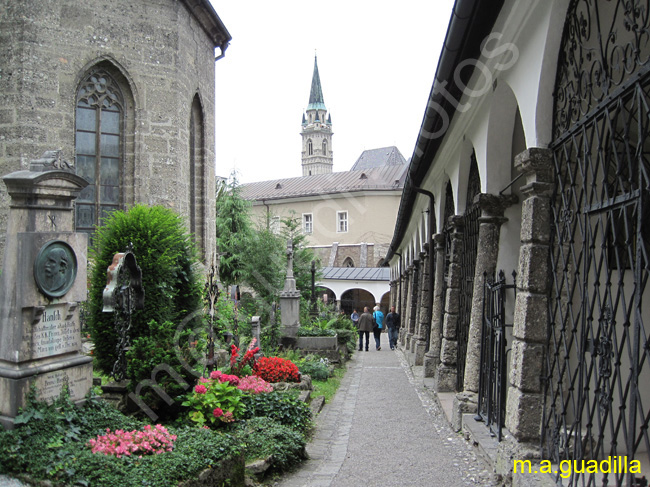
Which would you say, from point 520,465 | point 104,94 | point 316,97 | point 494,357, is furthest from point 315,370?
point 316,97

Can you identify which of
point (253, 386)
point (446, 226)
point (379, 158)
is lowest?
point (253, 386)

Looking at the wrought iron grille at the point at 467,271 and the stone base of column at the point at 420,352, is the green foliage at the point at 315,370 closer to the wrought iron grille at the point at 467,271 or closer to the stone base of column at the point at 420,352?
the stone base of column at the point at 420,352

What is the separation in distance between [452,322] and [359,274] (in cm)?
3141

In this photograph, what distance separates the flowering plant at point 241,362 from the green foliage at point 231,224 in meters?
26.2

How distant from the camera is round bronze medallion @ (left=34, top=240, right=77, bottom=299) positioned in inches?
212

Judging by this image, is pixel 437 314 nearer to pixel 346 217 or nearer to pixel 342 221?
pixel 346 217

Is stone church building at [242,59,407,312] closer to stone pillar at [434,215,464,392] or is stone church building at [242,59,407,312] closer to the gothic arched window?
the gothic arched window

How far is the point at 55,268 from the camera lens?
5559mm

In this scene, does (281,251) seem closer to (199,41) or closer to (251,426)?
(199,41)

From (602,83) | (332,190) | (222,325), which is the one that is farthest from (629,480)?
(332,190)

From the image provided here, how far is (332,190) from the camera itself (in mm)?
48125

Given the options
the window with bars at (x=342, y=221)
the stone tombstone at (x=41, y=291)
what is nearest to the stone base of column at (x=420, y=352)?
the stone tombstone at (x=41, y=291)

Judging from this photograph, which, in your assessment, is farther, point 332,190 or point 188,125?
point 332,190

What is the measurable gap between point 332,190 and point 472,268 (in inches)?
1586
